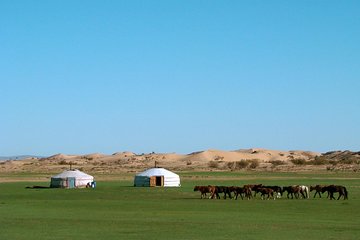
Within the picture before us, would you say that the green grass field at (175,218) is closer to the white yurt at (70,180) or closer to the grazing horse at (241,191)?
the grazing horse at (241,191)

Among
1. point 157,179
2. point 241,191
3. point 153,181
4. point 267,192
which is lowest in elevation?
point 267,192

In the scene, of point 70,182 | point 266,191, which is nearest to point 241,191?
point 266,191

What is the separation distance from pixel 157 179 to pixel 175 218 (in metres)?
40.5

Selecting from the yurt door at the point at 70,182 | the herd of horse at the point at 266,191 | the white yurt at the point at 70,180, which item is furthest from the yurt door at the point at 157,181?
the herd of horse at the point at 266,191

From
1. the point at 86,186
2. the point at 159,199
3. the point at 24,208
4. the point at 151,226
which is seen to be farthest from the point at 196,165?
the point at 151,226

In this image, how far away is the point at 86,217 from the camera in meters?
37.7

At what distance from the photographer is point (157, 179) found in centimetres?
7731

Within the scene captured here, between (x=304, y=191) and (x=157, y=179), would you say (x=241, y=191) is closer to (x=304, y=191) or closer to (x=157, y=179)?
(x=304, y=191)

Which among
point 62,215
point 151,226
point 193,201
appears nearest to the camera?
point 151,226

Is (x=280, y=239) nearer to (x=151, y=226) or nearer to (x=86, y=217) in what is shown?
(x=151, y=226)

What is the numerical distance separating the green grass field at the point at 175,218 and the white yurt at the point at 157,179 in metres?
20.9

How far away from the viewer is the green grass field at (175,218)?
2939 centimetres

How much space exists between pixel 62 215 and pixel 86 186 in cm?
3615

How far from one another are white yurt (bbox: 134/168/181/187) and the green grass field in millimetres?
20881
